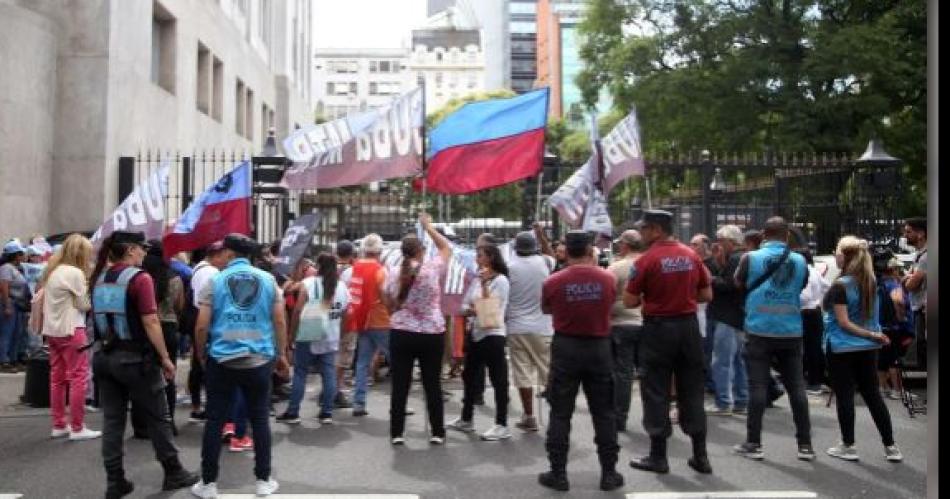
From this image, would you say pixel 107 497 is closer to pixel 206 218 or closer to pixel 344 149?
pixel 206 218

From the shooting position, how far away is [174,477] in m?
5.83

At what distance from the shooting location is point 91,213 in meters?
15.9

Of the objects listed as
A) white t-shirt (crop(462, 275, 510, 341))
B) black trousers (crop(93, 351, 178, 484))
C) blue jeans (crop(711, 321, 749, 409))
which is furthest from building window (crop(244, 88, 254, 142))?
black trousers (crop(93, 351, 178, 484))

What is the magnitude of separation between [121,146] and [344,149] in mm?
9916

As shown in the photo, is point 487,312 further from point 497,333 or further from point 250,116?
point 250,116

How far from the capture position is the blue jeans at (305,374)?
8.22 m

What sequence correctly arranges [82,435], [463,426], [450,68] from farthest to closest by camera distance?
[450,68] → [463,426] → [82,435]

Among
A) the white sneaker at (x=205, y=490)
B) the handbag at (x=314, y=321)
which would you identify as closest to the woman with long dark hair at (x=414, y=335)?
the handbag at (x=314, y=321)

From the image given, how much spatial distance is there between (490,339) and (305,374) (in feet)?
6.31

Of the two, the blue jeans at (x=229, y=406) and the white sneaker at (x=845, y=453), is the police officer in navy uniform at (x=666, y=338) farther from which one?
the blue jeans at (x=229, y=406)

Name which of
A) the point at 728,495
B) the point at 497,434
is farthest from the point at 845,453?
the point at 497,434

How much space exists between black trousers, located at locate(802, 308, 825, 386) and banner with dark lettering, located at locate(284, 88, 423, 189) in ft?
15.0

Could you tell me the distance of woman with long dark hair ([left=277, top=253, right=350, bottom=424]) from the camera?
8.16 meters

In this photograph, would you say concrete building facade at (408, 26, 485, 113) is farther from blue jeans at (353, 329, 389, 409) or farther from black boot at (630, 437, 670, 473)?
black boot at (630, 437, 670, 473)
